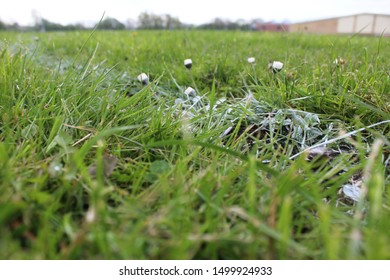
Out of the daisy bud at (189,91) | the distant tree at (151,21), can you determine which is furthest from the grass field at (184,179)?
the distant tree at (151,21)

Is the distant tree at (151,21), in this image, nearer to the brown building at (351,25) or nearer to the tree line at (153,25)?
the tree line at (153,25)

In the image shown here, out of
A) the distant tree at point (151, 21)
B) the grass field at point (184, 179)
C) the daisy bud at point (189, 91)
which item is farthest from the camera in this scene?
the distant tree at point (151, 21)

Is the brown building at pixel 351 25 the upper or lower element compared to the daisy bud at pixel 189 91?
upper

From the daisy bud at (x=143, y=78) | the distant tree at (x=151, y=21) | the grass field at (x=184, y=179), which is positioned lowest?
the grass field at (x=184, y=179)

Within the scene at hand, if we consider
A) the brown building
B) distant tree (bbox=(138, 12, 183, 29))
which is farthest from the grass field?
distant tree (bbox=(138, 12, 183, 29))

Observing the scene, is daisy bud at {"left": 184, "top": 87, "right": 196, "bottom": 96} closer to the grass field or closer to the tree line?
the grass field

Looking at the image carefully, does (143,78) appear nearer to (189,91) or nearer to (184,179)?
(189,91)

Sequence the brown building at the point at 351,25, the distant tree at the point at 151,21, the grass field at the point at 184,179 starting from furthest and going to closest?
the distant tree at the point at 151,21 → the brown building at the point at 351,25 → the grass field at the point at 184,179

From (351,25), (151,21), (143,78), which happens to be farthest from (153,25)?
(143,78)

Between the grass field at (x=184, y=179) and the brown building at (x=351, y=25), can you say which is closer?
the grass field at (x=184, y=179)

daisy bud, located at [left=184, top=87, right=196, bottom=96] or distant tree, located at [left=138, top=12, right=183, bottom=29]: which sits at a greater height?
distant tree, located at [left=138, top=12, right=183, bottom=29]

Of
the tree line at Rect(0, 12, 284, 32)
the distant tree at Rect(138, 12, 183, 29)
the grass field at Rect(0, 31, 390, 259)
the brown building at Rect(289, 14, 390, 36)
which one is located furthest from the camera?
the distant tree at Rect(138, 12, 183, 29)

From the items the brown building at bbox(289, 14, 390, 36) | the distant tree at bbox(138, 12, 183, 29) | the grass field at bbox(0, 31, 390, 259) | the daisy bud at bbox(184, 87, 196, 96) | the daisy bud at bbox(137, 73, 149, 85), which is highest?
the distant tree at bbox(138, 12, 183, 29)

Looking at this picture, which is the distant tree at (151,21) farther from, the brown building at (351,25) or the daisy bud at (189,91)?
the daisy bud at (189,91)
